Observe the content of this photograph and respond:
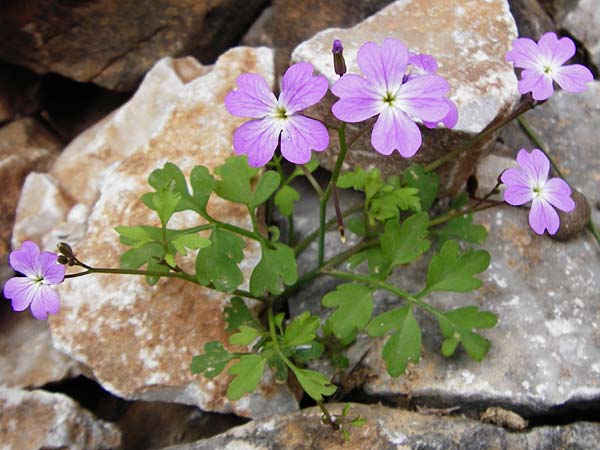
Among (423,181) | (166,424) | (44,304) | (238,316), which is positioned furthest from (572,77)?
(166,424)

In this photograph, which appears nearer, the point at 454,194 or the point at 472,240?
the point at 472,240

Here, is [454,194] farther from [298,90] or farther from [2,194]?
[2,194]

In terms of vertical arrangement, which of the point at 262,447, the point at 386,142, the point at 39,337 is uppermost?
the point at 386,142

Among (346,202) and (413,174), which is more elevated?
(413,174)

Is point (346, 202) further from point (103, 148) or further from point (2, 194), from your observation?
point (2, 194)

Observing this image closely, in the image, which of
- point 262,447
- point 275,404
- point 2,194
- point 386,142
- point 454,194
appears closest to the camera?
point 386,142

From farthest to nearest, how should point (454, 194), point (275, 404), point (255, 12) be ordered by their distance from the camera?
point (255, 12) < point (454, 194) < point (275, 404)

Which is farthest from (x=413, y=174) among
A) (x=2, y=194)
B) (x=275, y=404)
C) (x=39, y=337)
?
(x=2, y=194)
